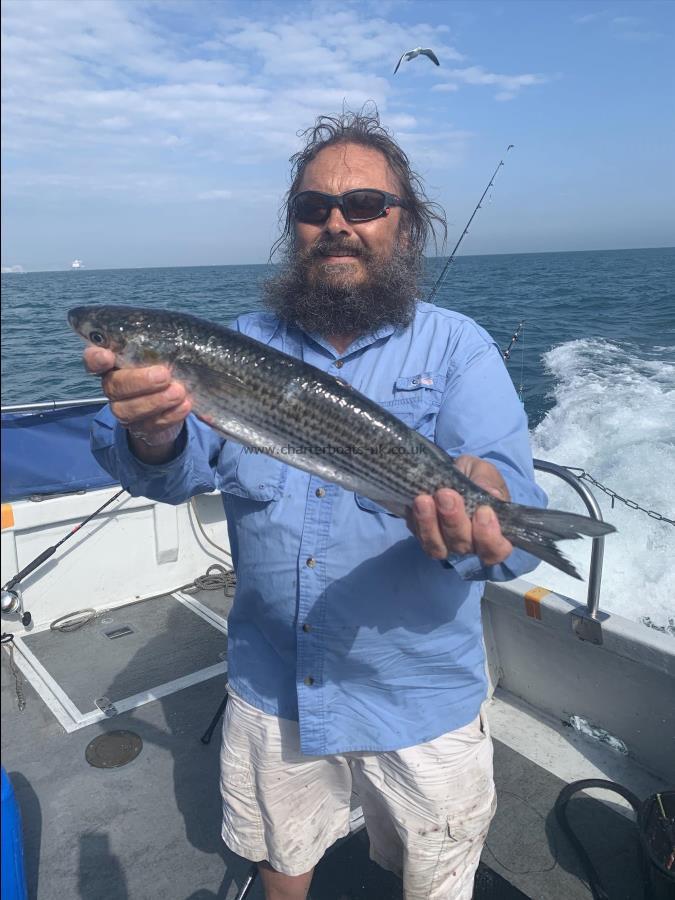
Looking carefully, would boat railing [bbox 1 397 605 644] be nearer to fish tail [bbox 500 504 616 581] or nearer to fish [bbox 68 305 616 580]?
fish tail [bbox 500 504 616 581]

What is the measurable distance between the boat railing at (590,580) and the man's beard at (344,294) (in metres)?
1.68

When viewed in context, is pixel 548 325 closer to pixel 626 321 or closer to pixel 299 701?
pixel 626 321

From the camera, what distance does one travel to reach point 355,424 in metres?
2.77

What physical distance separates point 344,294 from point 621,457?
9.95 metres

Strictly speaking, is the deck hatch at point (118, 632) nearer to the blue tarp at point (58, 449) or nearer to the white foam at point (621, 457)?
the blue tarp at point (58, 449)

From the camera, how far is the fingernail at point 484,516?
94.0 inches

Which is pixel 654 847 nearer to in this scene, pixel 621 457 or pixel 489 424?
pixel 489 424

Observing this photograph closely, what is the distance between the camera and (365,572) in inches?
111

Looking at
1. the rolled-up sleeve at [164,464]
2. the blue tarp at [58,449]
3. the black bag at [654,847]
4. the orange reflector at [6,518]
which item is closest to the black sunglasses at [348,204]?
the rolled-up sleeve at [164,464]

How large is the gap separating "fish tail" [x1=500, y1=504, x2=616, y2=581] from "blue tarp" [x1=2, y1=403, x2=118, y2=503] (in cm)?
463

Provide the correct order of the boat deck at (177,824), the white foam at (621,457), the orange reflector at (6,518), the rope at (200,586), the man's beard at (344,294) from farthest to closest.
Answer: the white foam at (621,457) → the rope at (200,586) → the boat deck at (177,824) → the man's beard at (344,294) → the orange reflector at (6,518)

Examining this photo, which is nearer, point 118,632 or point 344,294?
point 344,294

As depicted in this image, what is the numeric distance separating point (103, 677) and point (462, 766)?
3843 mm

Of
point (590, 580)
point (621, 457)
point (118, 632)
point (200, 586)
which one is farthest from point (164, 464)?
point (621, 457)
